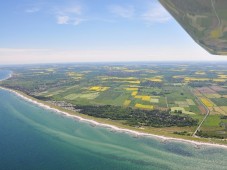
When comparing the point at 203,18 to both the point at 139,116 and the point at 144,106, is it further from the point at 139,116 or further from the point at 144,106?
the point at 144,106

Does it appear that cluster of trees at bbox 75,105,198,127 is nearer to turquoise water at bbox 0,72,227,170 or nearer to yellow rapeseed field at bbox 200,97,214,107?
turquoise water at bbox 0,72,227,170

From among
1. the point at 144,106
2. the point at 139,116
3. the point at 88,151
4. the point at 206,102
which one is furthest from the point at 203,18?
the point at 206,102

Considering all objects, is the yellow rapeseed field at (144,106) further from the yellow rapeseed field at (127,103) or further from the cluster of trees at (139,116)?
the cluster of trees at (139,116)

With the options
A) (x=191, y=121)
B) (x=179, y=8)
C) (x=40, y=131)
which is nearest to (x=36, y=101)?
(x=40, y=131)

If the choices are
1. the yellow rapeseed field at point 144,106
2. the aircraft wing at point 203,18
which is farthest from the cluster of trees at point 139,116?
the aircraft wing at point 203,18

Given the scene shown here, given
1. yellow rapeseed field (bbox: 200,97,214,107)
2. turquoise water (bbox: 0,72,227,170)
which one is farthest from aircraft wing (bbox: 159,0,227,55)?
yellow rapeseed field (bbox: 200,97,214,107)

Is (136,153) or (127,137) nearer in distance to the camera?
Answer: (136,153)

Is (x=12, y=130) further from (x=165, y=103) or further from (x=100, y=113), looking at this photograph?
(x=165, y=103)
